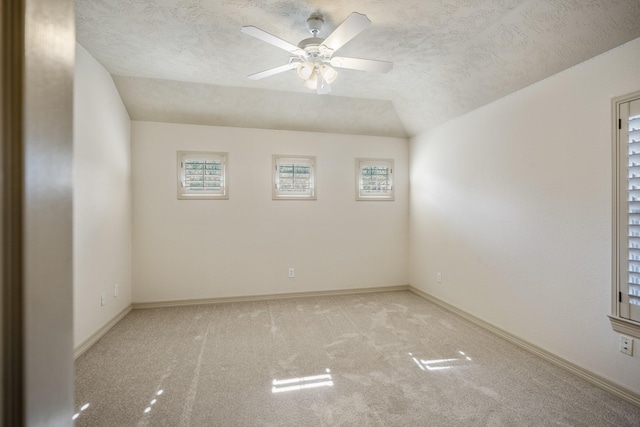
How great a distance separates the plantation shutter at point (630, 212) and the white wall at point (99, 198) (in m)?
4.02

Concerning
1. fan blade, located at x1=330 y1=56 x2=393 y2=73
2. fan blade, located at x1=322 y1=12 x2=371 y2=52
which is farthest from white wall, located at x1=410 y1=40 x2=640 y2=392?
fan blade, located at x1=322 y1=12 x2=371 y2=52

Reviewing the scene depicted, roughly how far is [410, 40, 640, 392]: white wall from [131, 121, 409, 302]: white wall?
1088 millimetres

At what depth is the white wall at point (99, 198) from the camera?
2.69 metres

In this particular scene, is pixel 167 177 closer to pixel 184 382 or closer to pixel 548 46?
pixel 184 382

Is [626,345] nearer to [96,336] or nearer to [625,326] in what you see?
[625,326]

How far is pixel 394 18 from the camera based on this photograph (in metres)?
2.36

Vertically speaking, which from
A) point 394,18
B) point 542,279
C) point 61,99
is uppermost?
point 394,18

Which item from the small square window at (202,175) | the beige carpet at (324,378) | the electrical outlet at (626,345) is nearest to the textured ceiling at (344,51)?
the small square window at (202,175)

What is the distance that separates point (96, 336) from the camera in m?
2.96

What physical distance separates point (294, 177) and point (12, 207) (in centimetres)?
418

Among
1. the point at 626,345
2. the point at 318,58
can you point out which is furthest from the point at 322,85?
the point at 626,345

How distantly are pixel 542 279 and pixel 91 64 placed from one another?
184 inches

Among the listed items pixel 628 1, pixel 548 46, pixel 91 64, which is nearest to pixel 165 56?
pixel 91 64

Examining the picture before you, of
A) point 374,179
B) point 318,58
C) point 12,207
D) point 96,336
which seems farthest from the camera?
point 374,179
